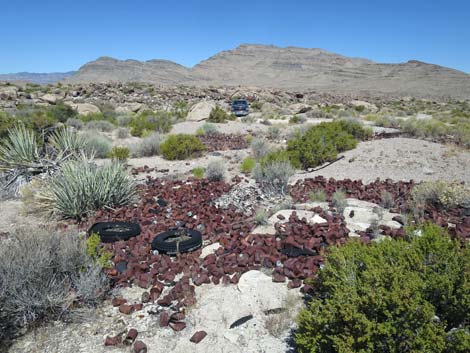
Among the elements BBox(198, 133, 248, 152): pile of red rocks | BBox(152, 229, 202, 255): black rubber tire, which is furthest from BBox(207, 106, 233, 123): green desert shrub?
BBox(152, 229, 202, 255): black rubber tire

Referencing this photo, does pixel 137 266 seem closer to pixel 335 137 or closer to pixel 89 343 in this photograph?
pixel 89 343

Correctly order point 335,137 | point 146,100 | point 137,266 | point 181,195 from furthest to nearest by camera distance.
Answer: point 146,100, point 335,137, point 181,195, point 137,266

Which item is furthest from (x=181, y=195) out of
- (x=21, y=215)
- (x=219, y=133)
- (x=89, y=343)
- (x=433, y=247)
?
(x=219, y=133)

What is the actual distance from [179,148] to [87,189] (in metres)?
5.51

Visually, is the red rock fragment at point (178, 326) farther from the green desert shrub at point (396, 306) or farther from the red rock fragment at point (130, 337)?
the green desert shrub at point (396, 306)

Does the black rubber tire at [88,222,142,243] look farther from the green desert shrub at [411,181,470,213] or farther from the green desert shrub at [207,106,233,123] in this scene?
the green desert shrub at [207,106,233,123]

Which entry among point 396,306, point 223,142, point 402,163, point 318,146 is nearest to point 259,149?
point 318,146

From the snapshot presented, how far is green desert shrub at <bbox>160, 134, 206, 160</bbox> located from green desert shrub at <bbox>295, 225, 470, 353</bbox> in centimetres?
922

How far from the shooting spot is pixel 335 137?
492 inches

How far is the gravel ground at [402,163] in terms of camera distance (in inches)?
375

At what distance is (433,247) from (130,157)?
425 inches

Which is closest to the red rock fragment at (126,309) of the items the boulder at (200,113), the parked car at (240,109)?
A: the boulder at (200,113)

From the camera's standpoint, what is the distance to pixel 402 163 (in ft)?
34.5

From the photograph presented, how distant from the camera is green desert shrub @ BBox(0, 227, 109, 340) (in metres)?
3.45
